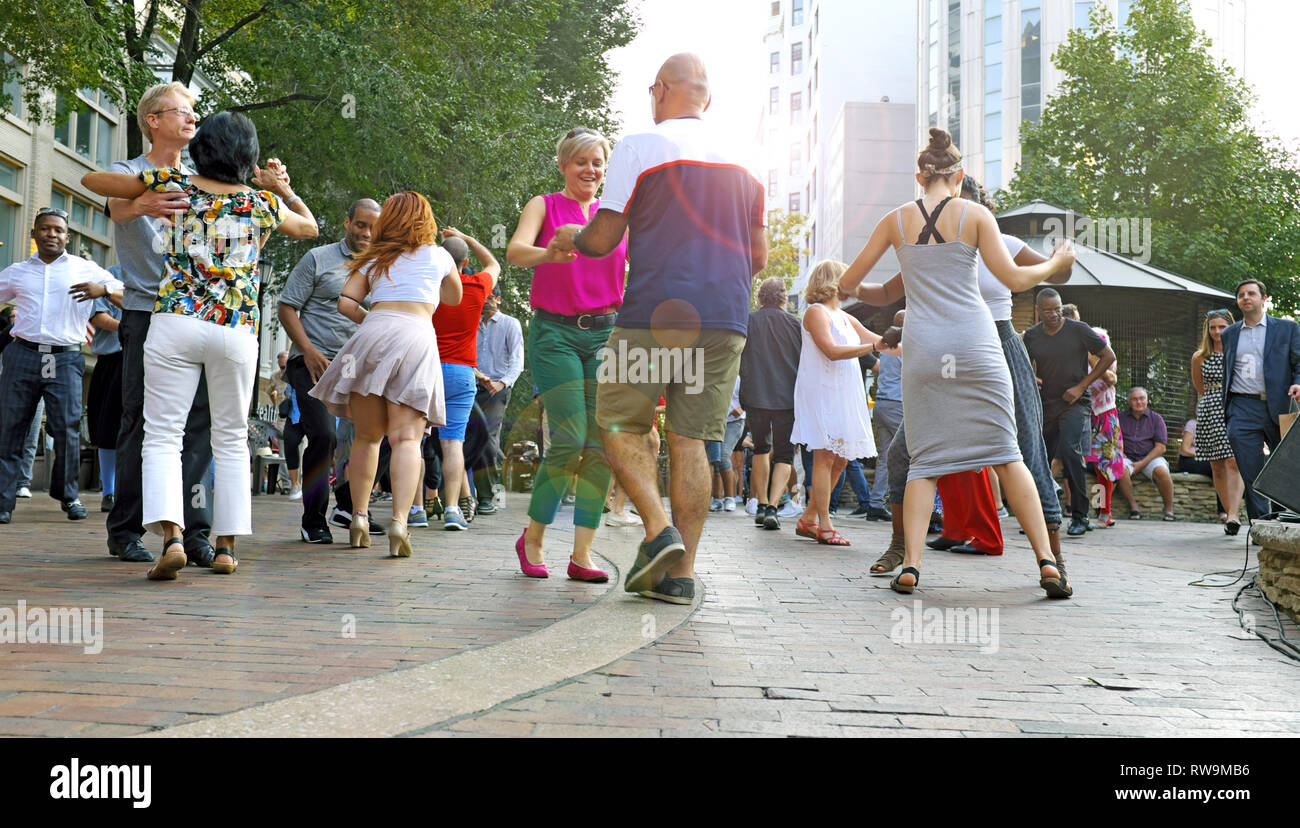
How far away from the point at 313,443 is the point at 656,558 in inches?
140

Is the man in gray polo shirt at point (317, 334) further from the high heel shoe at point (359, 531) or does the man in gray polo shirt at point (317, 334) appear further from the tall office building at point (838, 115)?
the tall office building at point (838, 115)

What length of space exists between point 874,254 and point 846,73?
227 ft

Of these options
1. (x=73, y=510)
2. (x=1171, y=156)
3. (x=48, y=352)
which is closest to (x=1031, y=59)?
(x=1171, y=156)

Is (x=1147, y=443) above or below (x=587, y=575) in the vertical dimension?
above

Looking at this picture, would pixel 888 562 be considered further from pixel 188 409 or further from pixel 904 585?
pixel 188 409

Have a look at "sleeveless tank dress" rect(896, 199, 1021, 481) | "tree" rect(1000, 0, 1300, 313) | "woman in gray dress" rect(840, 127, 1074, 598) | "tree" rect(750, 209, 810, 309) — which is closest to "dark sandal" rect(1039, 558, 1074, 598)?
"woman in gray dress" rect(840, 127, 1074, 598)

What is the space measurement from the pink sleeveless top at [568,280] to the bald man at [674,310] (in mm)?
801

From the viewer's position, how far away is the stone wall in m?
4.98

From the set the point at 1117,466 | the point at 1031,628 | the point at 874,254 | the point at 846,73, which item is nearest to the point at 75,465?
the point at 874,254

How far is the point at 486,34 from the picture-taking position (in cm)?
2150

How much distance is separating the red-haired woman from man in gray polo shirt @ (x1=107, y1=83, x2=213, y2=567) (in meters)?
0.99

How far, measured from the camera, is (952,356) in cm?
571

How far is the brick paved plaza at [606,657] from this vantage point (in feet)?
9.33

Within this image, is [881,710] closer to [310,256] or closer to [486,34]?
[310,256]
